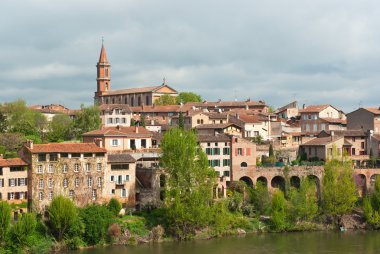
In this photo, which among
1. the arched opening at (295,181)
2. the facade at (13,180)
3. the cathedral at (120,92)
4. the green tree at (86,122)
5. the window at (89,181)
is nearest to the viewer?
the facade at (13,180)

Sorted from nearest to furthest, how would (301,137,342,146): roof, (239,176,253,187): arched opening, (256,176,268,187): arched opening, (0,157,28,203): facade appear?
(0,157,28,203): facade → (256,176,268,187): arched opening → (239,176,253,187): arched opening → (301,137,342,146): roof

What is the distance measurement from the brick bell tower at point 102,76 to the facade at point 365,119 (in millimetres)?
60671

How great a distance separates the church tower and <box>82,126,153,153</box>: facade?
6488 cm

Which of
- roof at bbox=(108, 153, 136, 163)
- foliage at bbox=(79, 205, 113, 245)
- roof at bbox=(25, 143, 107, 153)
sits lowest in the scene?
foliage at bbox=(79, 205, 113, 245)

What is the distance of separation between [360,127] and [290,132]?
9.19m

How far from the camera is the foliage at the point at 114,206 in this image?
191ft

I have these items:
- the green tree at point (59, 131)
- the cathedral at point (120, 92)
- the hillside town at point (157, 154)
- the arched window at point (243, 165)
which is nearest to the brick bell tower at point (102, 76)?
the cathedral at point (120, 92)

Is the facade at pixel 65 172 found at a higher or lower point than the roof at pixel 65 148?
lower

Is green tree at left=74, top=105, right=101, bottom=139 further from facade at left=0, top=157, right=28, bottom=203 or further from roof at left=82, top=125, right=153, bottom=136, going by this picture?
facade at left=0, top=157, right=28, bottom=203

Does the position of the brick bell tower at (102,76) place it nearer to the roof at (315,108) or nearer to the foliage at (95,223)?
the roof at (315,108)

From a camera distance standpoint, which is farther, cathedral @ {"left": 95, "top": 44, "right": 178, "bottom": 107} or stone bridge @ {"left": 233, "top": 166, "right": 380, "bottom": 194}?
cathedral @ {"left": 95, "top": 44, "right": 178, "bottom": 107}

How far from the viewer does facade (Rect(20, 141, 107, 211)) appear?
57125mm

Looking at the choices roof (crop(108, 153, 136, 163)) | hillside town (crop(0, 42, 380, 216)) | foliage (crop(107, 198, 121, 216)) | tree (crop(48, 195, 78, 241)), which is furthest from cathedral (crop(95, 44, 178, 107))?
tree (crop(48, 195, 78, 241))

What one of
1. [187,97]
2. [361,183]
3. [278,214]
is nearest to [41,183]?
[278,214]
